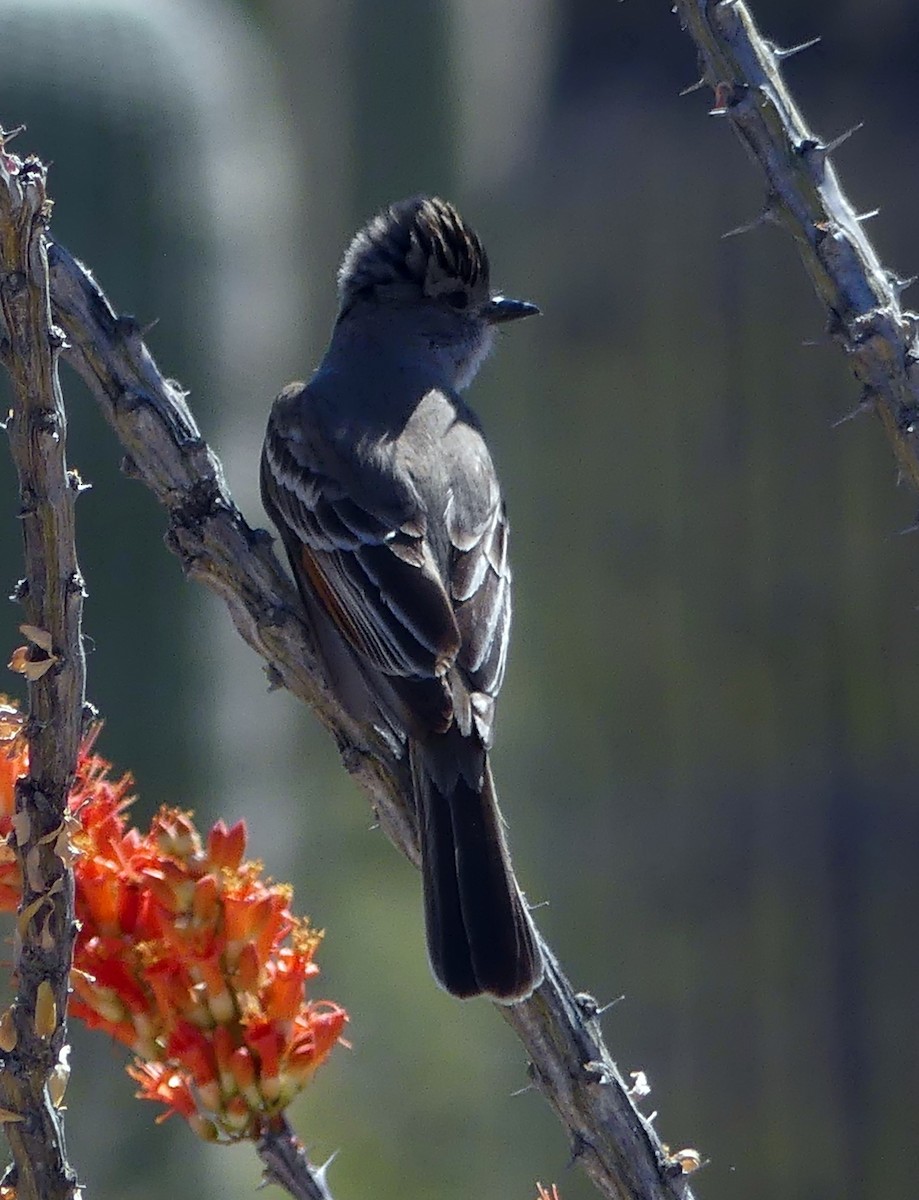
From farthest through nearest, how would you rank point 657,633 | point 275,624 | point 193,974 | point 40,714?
point 657,633 < point 275,624 < point 193,974 < point 40,714

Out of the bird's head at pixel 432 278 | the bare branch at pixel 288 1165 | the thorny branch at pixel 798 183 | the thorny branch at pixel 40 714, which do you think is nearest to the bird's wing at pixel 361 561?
the bird's head at pixel 432 278

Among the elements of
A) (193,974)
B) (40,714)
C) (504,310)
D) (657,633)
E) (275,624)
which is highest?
(657,633)

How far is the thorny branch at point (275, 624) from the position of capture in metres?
1.86

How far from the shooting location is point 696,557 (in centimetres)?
684

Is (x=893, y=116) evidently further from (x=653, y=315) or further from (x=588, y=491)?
(x=588, y=491)

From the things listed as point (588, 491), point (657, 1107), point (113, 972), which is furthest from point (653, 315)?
point (113, 972)

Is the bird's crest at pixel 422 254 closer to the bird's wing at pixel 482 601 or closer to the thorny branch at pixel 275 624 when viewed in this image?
the bird's wing at pixel 482 601

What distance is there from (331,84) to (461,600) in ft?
17.0

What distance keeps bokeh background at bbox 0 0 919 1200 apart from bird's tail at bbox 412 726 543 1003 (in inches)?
112

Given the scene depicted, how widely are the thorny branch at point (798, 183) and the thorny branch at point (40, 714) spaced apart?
950mm

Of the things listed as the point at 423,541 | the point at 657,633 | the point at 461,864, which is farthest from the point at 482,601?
the point at 657,633

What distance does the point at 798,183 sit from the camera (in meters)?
2.20

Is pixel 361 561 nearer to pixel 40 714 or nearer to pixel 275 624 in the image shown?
pixel 275 624

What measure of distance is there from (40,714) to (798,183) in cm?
113
